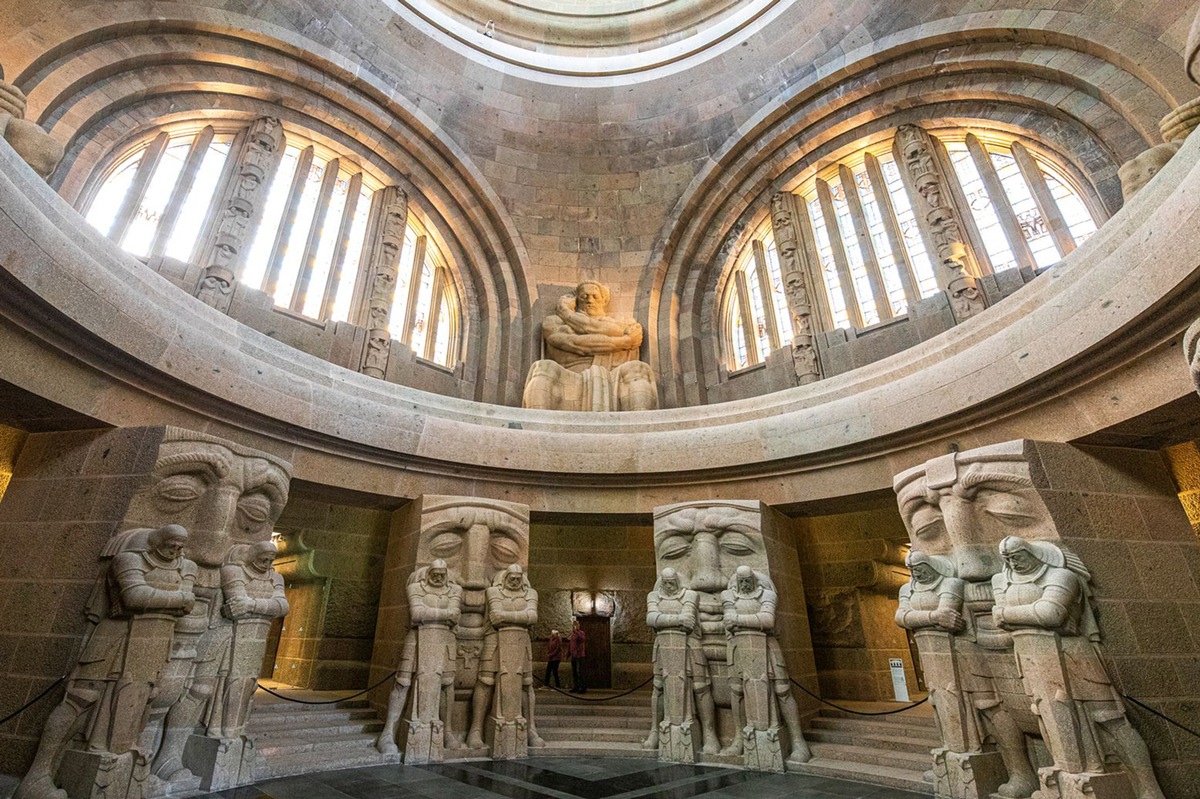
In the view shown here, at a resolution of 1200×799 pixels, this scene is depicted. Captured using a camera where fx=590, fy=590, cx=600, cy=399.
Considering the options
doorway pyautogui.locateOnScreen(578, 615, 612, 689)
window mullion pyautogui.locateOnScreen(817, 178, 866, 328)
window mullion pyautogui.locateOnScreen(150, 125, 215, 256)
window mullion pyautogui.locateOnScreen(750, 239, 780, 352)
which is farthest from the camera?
window mullion pyautogui.locateOnScreen(750, 239, 780, 352)

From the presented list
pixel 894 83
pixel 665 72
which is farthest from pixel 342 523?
pixel 894 83

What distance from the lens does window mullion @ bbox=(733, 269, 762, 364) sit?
1179 cm

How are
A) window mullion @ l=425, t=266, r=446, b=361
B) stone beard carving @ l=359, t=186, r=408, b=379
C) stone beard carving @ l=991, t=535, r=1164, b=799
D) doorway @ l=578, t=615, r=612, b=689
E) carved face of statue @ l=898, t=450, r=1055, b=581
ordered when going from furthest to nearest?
window mullion @ l=425, t=266, r=446, b=361 < stone beard carving @ l=359, t=186, r=408, b=379 < doorway @ l=578, t=615, r=612, b=689 < carved face of statue @ l=898, t=450, r=1055, b=581 < stone beard carving @ l=991, t=535, r=1164, b=799

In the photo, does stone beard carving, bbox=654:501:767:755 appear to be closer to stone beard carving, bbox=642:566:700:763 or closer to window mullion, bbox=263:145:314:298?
stone beard carving, bbox=642:566:700:763

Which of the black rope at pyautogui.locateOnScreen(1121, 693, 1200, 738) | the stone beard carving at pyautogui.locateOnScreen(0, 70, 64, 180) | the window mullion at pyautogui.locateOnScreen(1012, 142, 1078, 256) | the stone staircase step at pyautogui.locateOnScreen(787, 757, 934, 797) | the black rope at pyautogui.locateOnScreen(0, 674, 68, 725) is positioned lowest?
the stone staircase step at pyautogui.locateOnScreen(787, 757, 934, 797)

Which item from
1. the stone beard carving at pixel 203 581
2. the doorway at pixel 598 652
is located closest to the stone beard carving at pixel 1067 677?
the doorway at pixel 598 652

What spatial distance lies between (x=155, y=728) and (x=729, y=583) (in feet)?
17.8

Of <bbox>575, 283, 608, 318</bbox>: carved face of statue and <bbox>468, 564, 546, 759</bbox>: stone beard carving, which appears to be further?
<bbox>575, 283, 608, 318</bbox>: carved face of statue

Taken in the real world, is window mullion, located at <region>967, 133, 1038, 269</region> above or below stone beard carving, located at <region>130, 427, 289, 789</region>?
above

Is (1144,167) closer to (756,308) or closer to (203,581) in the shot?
(756,308)

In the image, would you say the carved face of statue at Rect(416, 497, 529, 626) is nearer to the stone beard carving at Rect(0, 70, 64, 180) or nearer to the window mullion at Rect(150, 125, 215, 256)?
the stone beard carving at Rect(0, 70, 64, 180)

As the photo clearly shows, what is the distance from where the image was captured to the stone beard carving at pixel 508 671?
638cm

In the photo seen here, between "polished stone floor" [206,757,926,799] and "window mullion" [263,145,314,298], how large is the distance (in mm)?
7225

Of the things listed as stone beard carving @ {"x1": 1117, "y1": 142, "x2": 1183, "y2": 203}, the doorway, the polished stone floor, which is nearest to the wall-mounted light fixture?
the doorway
